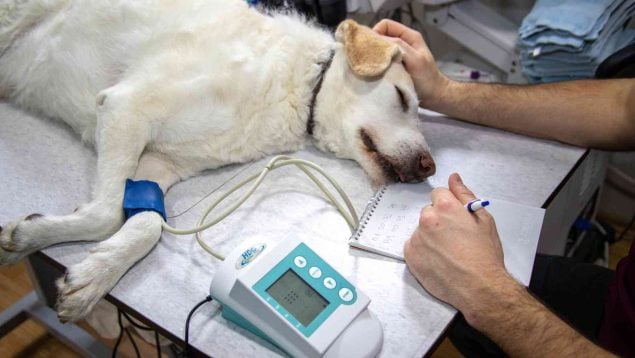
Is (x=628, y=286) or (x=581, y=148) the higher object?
(x=581, y=148)

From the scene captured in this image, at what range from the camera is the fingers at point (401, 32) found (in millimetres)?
1564

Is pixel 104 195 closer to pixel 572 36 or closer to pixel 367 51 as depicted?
pixel 367 51

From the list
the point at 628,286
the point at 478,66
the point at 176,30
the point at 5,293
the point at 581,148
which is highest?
the point at 176,30

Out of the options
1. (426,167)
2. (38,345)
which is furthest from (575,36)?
(38,345)

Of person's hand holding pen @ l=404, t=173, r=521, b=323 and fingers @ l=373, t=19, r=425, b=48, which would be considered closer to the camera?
person's hand holding pen @ l=404, t=173, r=521, b=323

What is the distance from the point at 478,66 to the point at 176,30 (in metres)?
1.55

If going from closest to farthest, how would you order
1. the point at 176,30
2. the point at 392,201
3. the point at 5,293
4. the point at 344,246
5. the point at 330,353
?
1. the point at 330,353
2. the point at 344,246
3. the point at 392,201
4. the point at 176,30
5. the point at 5,293

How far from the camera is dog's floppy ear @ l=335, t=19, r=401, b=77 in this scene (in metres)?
1.43

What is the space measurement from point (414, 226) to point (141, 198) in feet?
1.93

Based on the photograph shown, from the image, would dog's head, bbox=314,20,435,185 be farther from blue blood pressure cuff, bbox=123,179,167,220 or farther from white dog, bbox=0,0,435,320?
blue blood pressure cuff, bbox=123,179,167,220

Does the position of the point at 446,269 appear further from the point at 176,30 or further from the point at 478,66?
the point at 478,66

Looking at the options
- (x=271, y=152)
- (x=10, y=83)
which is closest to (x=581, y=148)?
(x=271, y=152)

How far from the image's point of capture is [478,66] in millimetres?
2529

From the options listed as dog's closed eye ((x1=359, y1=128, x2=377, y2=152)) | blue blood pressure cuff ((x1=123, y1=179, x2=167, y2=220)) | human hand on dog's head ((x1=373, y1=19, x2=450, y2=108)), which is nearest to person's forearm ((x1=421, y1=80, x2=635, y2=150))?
human hand on dog's head ((x1=373, y1=19, x2=450, y2=108))
